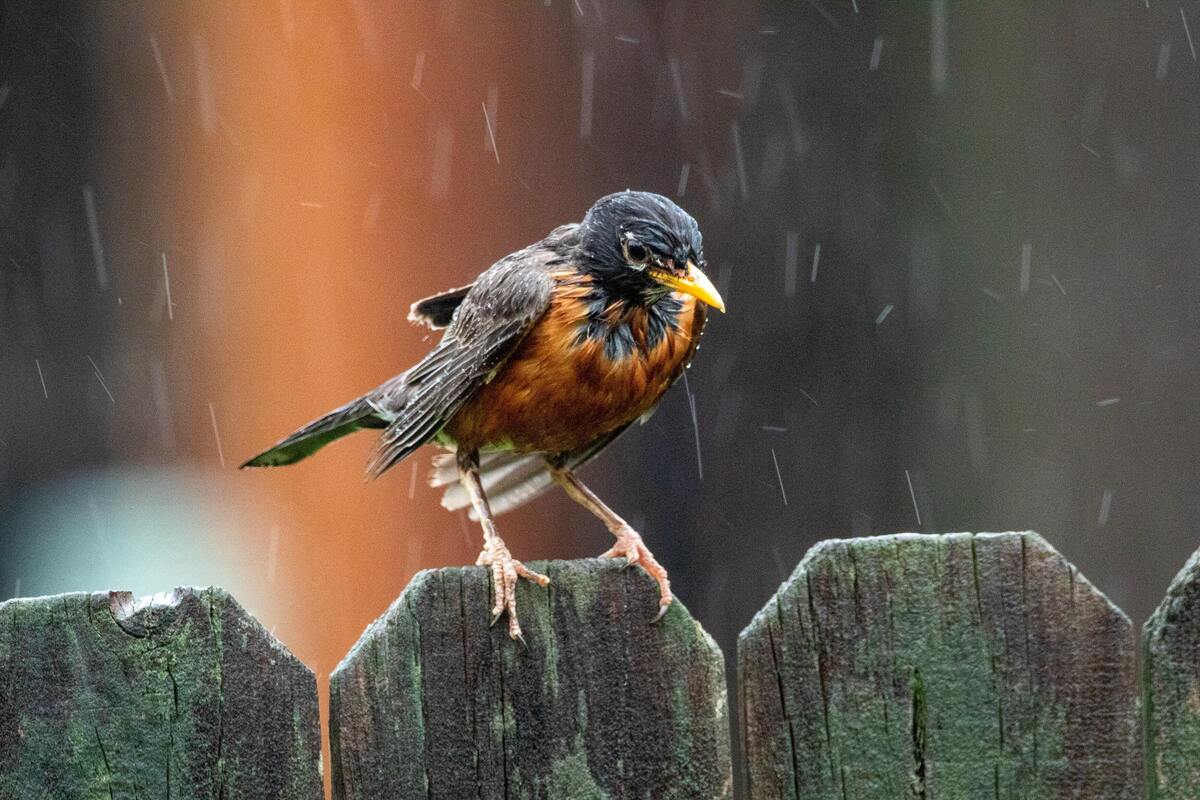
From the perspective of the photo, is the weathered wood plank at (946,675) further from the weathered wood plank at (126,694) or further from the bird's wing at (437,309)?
the bird's wing at (437,309)

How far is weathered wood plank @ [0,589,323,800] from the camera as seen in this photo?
2.12 meters

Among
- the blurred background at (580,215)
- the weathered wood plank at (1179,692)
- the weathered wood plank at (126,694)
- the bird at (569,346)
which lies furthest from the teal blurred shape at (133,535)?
the weathered wood plank at (1179,692)

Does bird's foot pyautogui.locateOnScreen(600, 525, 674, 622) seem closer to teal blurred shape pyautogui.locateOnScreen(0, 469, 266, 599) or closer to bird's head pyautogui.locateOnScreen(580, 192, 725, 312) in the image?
bird's head pyautogui.locateOnScreen(580, 192, 725, 312)

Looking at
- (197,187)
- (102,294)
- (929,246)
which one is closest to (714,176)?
(929,246)

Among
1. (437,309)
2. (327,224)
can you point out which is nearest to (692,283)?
(437,309)

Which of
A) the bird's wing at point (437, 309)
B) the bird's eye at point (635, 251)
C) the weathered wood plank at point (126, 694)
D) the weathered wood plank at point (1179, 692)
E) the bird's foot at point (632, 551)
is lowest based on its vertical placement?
the weathered wood plank at point (1179, 692)

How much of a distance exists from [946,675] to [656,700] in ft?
1.33

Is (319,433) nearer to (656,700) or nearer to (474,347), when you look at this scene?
(474,347)

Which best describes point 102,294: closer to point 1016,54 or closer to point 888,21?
point 888,21

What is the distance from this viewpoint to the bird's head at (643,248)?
364 cm

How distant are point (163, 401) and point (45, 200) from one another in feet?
3.14

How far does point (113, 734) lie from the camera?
2.13 meters

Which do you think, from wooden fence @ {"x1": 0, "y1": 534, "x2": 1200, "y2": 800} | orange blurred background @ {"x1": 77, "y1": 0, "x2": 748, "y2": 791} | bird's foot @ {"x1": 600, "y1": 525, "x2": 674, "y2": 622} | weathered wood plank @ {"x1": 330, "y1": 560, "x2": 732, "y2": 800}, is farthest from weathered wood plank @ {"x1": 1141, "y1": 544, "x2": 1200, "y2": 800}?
orange blurred background @ {"x1": 77, "y1": 0, "x2": 748, "y2": 791}

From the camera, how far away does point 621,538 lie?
331cm
